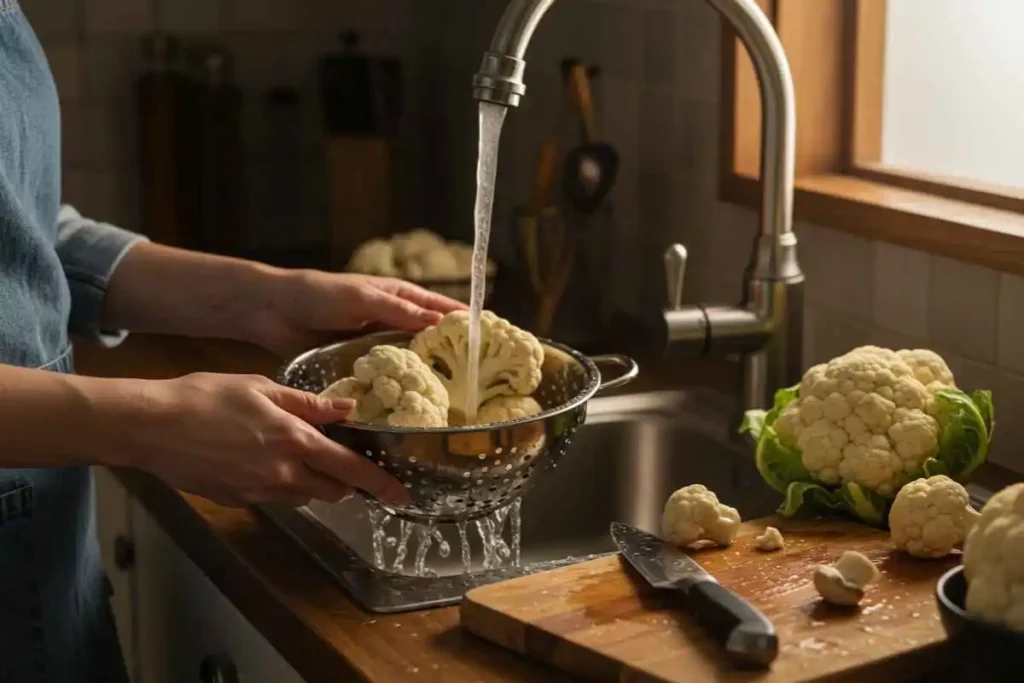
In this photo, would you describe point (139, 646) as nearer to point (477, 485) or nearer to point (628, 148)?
point (477, 485)

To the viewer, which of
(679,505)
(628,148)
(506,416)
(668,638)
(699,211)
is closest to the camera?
(668,638)

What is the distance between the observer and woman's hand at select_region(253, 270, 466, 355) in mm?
1334

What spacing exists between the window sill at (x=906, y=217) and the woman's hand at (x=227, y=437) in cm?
57

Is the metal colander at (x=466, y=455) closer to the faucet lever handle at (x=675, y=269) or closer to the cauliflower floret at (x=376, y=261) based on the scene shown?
the faucet lever handle at (x=675, y=269)

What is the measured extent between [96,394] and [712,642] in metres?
0.45

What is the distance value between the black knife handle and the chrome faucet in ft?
1.49

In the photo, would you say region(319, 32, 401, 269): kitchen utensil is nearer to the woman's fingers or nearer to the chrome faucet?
the chrome faucet

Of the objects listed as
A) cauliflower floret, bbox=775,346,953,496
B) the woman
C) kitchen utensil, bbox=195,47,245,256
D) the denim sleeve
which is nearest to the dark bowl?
cauliflower floret, bbox=775,346,953,496

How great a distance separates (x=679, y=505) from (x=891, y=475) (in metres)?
0.17

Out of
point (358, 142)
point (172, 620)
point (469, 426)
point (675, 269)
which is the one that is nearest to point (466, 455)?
point (469, 426)

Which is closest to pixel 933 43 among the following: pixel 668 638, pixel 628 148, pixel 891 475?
pixel 628 148

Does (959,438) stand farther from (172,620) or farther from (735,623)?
(172,620)

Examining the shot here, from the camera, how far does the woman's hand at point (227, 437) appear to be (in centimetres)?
102

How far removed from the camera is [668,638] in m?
0.92
